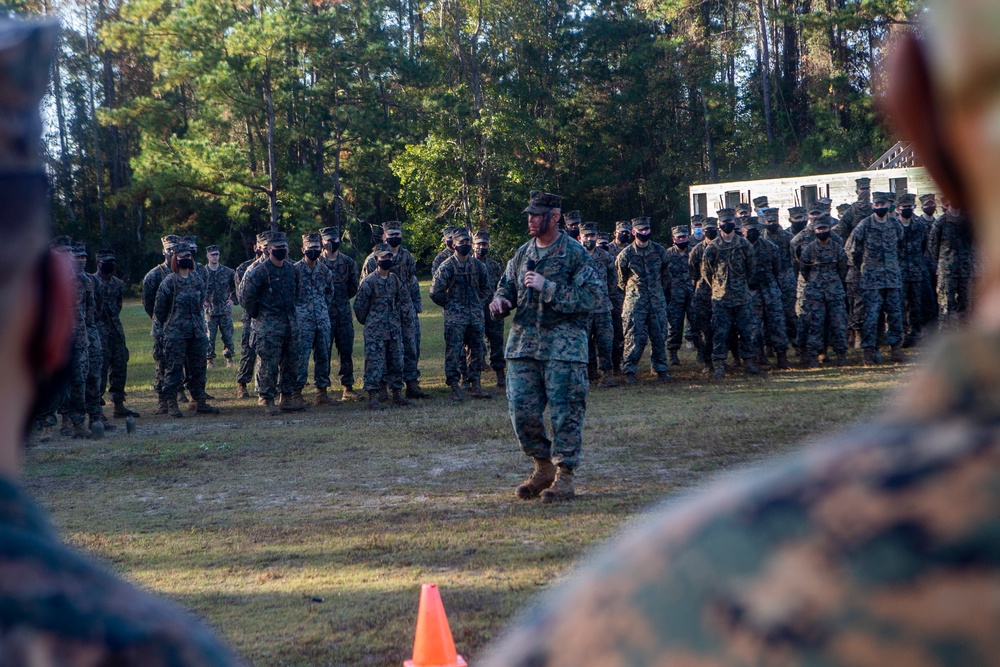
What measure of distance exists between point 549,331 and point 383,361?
258 inches

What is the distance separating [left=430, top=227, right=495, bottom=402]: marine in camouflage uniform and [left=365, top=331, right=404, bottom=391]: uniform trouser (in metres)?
0.65

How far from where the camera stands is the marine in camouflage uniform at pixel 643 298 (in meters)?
15.3

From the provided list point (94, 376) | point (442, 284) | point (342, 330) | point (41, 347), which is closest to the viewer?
point (41, 347)

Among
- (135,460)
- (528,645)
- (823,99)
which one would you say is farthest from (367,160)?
(528,645)

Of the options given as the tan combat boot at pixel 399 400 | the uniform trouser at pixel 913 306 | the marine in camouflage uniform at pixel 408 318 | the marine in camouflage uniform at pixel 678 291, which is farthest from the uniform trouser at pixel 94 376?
the uniform trouser at pixel 913 306

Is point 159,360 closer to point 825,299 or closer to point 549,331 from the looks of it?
point 549,331

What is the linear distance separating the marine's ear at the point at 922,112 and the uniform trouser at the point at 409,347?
1366cm

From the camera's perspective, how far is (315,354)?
14586 millimetres

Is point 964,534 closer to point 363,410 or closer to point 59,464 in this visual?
point 59,464

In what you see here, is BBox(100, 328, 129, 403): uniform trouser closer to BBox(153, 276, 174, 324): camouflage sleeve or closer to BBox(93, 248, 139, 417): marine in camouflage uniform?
BBox(93, 248, 139, 417): marine in camouflage uniform

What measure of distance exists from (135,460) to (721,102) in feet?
120

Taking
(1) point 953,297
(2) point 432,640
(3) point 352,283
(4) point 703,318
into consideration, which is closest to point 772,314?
(4) point 703,318

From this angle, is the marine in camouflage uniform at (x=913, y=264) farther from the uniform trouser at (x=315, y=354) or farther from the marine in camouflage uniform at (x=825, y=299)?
the uniform trouser at (x=315, y=354)

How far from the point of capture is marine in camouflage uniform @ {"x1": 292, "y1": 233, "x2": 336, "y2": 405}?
14203 millimetres
